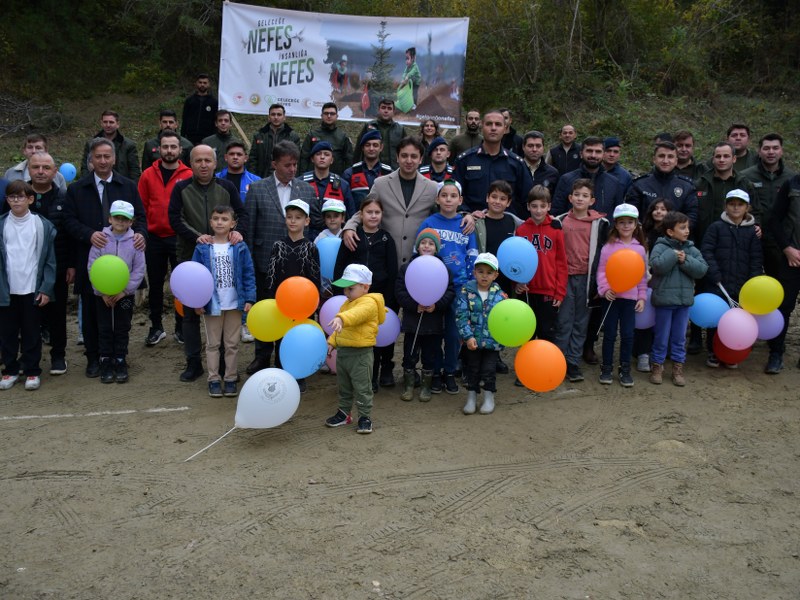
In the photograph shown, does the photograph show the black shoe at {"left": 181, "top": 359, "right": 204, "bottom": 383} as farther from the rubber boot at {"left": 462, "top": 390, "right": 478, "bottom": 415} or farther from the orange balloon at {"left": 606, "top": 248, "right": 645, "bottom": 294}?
Result: the orange balloon at {"left": 606, "top": 248, "right": 645, "bottom": 294}

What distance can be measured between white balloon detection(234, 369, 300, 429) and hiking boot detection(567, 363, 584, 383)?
275cm

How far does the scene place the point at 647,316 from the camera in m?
6.84

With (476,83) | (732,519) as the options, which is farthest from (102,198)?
(476,83)

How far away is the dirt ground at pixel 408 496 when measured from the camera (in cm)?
385

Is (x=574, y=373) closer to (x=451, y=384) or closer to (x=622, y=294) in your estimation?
(x=622, y=294)

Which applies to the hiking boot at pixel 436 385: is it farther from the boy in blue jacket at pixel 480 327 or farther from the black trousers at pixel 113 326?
the black trousers at pixel 113 326

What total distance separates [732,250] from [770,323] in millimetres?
755

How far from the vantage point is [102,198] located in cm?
679

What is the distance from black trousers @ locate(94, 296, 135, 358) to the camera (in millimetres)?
6715

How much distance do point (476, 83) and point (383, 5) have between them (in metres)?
2.79

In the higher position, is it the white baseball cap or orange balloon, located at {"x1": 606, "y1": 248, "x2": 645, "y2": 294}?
orange balloon, located at {"x1": 606, "y1": 248, "x2": 645, "y2": 294}

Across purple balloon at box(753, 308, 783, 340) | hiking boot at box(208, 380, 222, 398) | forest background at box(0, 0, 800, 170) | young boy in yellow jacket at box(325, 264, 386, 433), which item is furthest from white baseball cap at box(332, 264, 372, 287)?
forest background at box(0, 0, 800, 170)

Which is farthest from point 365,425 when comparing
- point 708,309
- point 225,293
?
point 708,309

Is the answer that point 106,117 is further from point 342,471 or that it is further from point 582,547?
point 582,547
